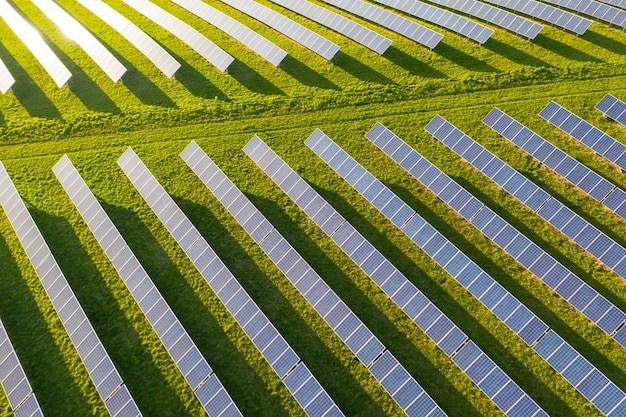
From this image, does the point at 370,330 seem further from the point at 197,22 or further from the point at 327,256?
the point at 197,22

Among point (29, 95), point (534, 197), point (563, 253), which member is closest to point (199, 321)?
point (534, 197)

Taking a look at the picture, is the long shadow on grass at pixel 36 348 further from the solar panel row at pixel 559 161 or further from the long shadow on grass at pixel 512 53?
the long shadow on grass at pixel 512 53

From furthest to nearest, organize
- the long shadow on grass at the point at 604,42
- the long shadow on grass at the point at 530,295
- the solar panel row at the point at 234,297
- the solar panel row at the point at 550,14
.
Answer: the solar panel row at the point at 550,14, the long shadow on grass at the point at 604,42, the long shadow on grass at the point at 530,295, the solar panel row at the point at 234,297

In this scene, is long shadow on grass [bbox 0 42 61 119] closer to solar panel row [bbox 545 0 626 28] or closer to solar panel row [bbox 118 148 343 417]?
Result: solar panel row [bbox 118 148 343 417]

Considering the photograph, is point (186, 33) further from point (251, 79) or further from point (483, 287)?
point (483, 287)

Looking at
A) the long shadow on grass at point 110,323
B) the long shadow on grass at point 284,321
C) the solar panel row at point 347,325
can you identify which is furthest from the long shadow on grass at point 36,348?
the solar panel row at point 347,325

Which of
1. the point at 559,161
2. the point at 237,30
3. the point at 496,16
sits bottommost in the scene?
the point at 559,161
